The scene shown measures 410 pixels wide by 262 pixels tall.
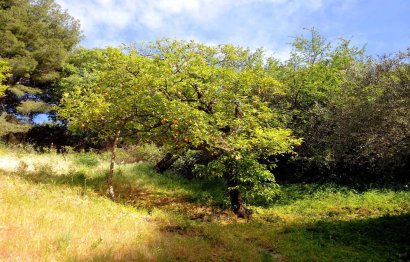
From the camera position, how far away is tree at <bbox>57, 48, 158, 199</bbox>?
14.4 metres

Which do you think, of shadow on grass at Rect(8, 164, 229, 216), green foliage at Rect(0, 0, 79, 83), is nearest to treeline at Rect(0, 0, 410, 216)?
shadow on grass at Rect(8, 164, 229, 216)

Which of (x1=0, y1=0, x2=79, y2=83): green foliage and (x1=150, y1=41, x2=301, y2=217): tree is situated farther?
(x1=0, y1=0, x2=79, y2=83): green foliage

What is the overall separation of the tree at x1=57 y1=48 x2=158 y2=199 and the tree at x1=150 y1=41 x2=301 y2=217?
0.75 m

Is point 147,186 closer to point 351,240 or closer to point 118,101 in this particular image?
point 118,101

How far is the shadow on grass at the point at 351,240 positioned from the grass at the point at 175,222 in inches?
1.3

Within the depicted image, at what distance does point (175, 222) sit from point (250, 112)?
5909 millimetres

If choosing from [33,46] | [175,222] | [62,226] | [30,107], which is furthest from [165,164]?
[33,46]

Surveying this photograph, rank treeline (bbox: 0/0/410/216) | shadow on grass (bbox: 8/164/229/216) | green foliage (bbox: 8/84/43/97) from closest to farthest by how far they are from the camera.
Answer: treeline (bbox: 0/0/410/216) → shadow on grass (bbox: 8/164/229/216) → green foliage (bbox: 8/84/43/97)

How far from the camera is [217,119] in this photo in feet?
47.7

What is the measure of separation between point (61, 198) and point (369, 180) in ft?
55.4

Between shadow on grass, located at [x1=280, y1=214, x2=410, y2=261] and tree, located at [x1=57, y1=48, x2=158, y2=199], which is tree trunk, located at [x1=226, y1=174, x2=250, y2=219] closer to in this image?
shadow on grass, located at [x1=280, y1=214, x2=410, y2=261]

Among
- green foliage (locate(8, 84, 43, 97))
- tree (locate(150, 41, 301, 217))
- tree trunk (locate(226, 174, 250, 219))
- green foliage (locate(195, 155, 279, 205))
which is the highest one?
green foliage (locate(8, 84, 43, 97))

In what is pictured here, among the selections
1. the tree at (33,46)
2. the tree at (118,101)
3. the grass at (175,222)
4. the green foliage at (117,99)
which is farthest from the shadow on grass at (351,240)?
the tree at (33,46)

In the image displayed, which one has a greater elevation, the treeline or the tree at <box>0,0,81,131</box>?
the tree at <box>0,0,81,131</box>
